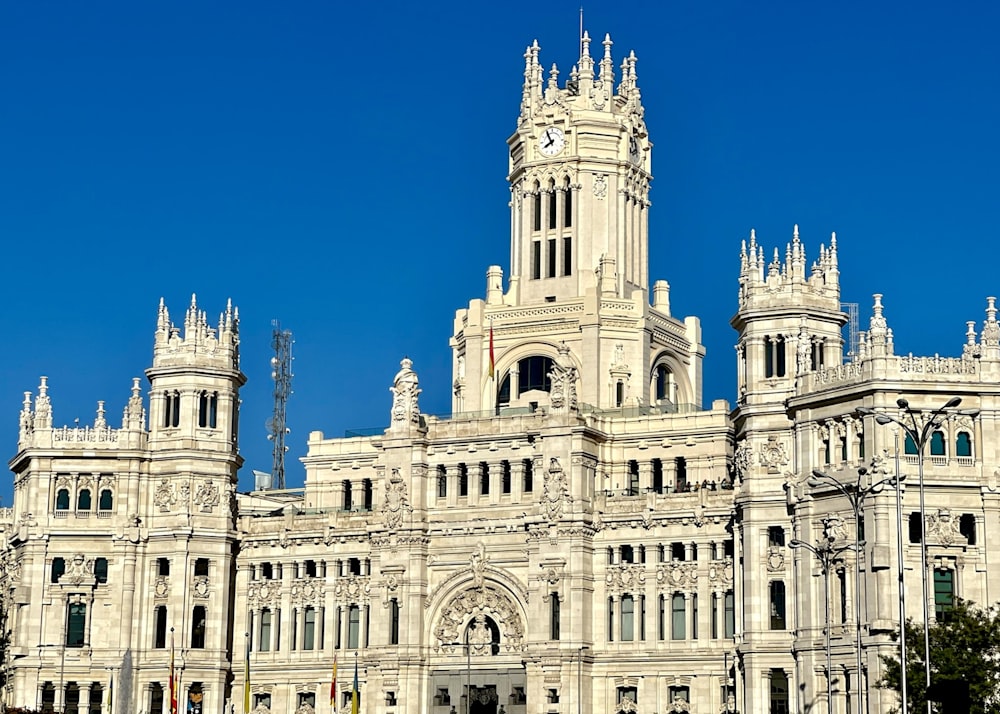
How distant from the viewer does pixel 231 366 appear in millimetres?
119688

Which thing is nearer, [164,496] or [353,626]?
[353,626]

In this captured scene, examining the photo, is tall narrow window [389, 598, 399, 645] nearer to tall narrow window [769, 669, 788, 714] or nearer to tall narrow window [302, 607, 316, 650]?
tall narrow window [302, 607, 316, 650]

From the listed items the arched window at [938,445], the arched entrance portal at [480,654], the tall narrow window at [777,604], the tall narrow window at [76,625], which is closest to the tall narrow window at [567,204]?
the arched entrance portal at [480,654]

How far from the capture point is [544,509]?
356 ft

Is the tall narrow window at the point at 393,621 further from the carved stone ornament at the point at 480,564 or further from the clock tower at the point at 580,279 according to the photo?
the clock tower at the point at 580,279

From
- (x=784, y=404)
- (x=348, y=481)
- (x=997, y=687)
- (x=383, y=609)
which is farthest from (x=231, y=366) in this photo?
(x=997, y=687)

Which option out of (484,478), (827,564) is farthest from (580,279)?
(827,564)

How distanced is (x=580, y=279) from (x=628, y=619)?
25285 mm

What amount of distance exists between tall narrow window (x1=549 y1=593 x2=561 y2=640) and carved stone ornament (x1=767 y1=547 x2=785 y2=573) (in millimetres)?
14433

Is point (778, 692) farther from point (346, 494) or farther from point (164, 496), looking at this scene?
point (164, 496)

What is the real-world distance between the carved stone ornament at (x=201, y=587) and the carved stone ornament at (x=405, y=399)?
53.3ft

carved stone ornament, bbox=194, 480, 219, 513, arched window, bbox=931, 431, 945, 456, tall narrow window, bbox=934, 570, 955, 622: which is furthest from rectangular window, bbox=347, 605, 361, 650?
arched window, bbox=931, 431, 945, 456

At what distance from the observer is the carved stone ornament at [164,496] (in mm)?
116625

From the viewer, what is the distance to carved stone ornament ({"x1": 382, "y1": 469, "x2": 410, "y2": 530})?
370ft
